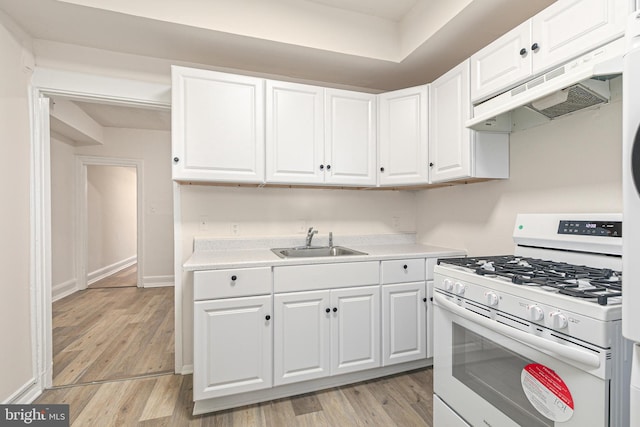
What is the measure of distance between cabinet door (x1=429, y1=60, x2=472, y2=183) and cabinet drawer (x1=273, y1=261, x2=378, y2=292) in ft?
2.65

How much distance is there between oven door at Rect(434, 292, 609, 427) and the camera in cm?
89

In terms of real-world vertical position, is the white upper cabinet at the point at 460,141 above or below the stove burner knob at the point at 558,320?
above

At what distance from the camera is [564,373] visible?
0.93 metres

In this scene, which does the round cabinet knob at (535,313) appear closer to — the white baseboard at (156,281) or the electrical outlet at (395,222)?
the electrical outlet at (395,222)

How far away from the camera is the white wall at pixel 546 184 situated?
1.42 metres

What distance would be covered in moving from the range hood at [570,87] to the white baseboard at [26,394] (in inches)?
119

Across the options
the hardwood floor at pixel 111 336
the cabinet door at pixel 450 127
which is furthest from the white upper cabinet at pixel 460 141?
the hardwood floor at pixel 111 336

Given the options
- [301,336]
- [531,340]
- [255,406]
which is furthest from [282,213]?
[531,340]

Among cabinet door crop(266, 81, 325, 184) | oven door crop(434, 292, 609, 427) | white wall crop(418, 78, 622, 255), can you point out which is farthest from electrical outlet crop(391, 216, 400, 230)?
oven door crop(434, 292, 609, 427)

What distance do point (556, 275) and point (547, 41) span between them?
106cm

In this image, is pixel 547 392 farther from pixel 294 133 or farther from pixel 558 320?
pixel 294 133

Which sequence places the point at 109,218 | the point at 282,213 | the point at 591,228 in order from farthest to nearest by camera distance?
the point at 109,218 < the point at 282,213 < the point at 591,228

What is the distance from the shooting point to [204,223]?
2.30 metres

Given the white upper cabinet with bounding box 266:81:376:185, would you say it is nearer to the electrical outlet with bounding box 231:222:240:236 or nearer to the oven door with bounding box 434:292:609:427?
the electrical outlet with bounding box 231:222:240:236
